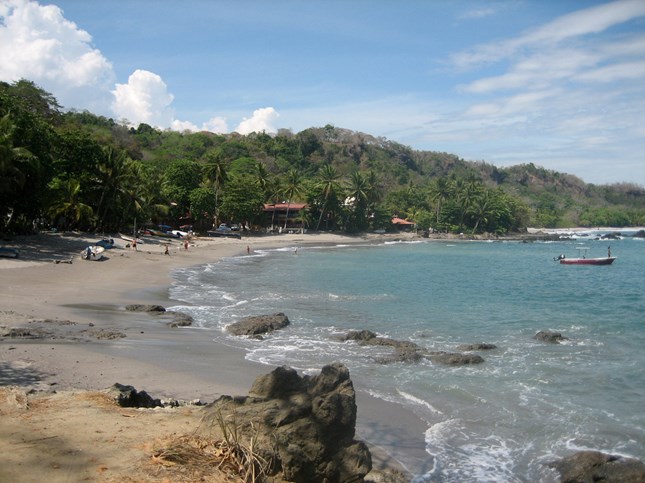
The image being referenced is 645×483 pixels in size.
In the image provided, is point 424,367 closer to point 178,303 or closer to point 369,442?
point 369,442

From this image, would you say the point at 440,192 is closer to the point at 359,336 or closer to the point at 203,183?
the point at 203,183

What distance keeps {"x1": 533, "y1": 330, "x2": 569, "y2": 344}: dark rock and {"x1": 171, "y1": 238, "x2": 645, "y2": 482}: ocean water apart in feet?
1.21

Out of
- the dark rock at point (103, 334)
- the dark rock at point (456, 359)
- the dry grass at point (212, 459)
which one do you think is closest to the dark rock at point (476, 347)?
the dark rock at point (456, 359)

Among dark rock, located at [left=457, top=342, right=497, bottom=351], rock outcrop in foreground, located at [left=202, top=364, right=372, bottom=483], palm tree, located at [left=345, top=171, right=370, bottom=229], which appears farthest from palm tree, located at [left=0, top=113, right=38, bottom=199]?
palm tree, located at [left=345, top=171, right=370, bottom=229]

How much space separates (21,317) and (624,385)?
61.3ft

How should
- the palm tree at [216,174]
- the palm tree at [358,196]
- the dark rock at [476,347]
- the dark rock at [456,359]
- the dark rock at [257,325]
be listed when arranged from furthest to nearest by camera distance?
the palm tree at [358,196]
the palm tree at [216,174]
the dark rock at [257,325]
the dark rock at [476,347]
the dark rock at [456,359]

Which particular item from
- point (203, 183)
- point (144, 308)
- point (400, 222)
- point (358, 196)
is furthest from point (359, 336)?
point (400, 222)

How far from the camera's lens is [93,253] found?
118 feet

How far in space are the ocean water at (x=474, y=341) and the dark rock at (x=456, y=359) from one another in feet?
1.12

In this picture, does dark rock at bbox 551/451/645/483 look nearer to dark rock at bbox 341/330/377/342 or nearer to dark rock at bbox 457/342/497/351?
dark rock at bbox 457/342/497/351

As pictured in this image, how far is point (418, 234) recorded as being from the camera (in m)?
98.8

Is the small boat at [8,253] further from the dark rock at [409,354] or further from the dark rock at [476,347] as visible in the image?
the dark rock at [476,347]

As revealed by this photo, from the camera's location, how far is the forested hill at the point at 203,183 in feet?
120

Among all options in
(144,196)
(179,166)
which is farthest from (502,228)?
(144,196)
